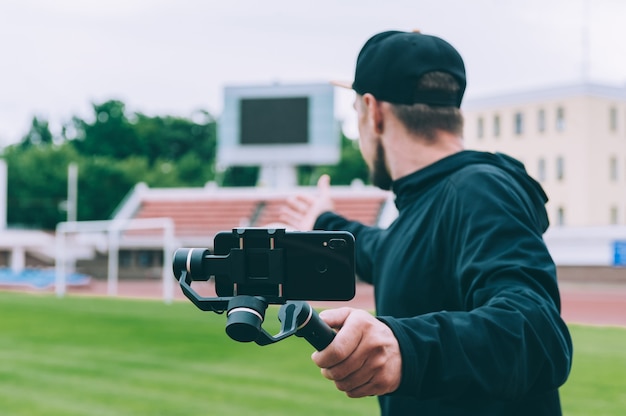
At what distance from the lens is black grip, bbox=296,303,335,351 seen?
50.9 inches

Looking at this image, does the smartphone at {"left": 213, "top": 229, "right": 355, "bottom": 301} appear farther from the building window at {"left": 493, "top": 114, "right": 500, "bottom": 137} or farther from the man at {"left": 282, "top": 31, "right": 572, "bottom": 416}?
the building window at {"left": 493, "top": 114, "right": 500, "bottom": 137}

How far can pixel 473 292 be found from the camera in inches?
70.2

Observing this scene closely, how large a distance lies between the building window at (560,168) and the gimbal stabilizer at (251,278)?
175 ft

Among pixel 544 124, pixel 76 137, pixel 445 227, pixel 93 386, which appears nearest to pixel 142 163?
pixel 76 137

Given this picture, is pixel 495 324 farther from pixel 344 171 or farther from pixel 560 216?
pixel 344 171

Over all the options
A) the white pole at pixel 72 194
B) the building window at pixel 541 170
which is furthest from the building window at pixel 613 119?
the white pole at pixel 72 194

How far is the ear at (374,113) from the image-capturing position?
7.51 feet

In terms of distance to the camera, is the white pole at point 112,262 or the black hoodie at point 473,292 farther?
the white pole at point 112,262

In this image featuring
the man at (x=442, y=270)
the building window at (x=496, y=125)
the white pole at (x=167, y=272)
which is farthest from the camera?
the building window at (x=496, y=125)

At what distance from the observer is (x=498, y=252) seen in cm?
175

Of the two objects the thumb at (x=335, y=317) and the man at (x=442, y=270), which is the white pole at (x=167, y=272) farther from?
the thumb at (x=335, y=317)

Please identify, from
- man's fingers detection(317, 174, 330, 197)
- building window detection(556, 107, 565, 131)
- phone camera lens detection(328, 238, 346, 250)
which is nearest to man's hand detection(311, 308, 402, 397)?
phone camera lens detection(328, 238, 346, 250)

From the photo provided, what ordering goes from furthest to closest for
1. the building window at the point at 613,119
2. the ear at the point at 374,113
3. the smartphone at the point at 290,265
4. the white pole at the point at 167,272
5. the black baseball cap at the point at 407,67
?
the building window at the point at 613,119 < the white pole at the point at 167,272 < the ear at the point at 374,113 < the black baseball cap at the point at 407,67 < the smartphone at the point at 290,265

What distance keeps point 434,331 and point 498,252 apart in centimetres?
28
